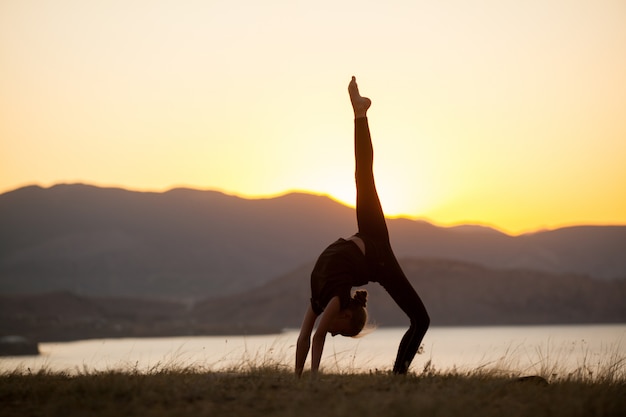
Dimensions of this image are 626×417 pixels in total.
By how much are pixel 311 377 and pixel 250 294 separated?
478 feet

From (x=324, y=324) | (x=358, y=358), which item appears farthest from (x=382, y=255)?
(x=358, y=358)

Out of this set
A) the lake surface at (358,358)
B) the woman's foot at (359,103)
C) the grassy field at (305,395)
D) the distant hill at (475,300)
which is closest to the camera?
the grassy field at (305,395)

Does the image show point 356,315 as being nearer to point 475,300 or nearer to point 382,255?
point 382,255

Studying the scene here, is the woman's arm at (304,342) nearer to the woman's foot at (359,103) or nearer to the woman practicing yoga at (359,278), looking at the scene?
the woman practicing yoga at (359,278)

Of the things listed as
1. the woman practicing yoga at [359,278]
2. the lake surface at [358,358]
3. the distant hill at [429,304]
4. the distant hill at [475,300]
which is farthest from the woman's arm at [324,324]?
the distant hill at [475,300]

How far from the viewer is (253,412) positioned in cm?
683

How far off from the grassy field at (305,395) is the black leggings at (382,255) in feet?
1.22

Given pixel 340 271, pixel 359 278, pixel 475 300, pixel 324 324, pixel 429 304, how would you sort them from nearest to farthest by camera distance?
1. pixel 324 324
2. pixel 340 271
3. pixel 359 278
4. pixel 429 304
5. pixel 475 300

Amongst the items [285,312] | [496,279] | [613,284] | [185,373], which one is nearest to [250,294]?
[285,312]

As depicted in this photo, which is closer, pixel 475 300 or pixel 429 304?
pixel 429 304

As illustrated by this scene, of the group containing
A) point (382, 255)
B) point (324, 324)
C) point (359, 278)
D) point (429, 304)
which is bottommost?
point (429, 304)

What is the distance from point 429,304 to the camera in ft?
468

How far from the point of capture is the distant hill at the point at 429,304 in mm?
135250

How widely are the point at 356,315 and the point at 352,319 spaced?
6cm
